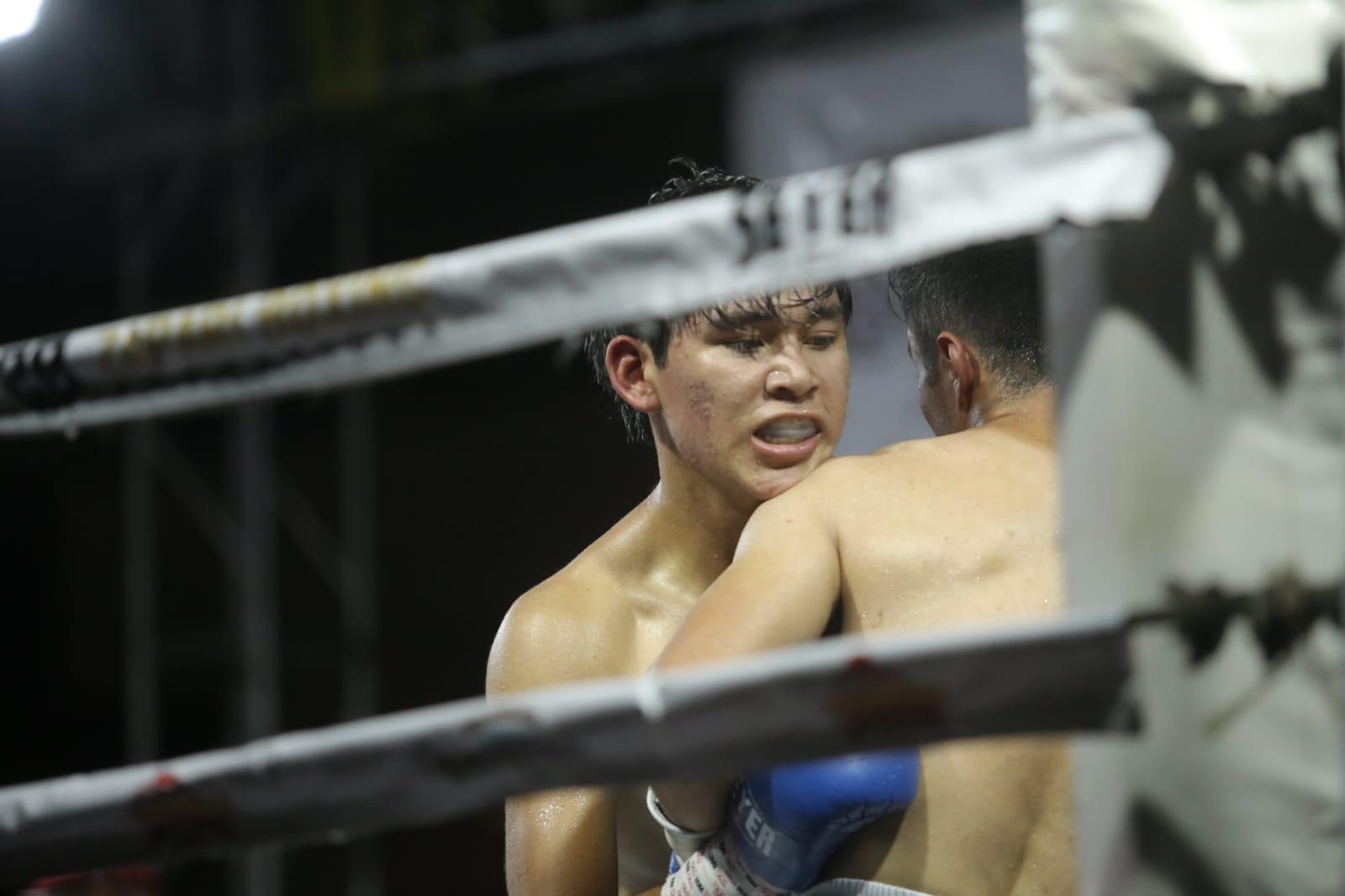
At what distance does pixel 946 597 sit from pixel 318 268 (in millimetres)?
4420

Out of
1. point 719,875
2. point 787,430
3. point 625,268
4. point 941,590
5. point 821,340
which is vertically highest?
point 821,340

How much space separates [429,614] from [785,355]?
3660 mm

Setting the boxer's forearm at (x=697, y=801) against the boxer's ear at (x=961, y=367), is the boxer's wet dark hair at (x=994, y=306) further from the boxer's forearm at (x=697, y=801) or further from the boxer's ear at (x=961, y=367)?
the boxer's forearm at (x=697, y=801)

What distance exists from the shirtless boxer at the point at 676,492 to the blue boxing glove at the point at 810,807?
43 centimetres

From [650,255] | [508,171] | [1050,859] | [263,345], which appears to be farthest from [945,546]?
[508,171]

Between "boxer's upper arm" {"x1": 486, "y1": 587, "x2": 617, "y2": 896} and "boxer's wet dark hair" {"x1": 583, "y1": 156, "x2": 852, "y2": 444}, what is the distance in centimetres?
41

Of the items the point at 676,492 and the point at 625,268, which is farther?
the point at 676,492

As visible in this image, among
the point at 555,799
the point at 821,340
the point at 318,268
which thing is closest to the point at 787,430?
the point at 821,340

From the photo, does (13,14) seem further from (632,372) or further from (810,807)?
(810,807)

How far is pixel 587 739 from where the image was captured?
0.86 metres

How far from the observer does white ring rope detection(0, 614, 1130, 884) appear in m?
0.77

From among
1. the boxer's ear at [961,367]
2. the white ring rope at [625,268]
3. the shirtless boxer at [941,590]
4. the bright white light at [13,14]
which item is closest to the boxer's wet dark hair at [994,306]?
the boxer's ear at [961,367]

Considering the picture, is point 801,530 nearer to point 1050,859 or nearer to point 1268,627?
point 1050,859

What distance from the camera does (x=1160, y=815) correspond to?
763mm
